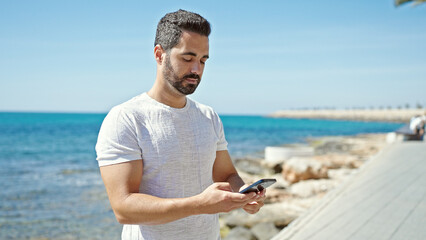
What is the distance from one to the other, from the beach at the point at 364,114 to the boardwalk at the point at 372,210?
165 ft

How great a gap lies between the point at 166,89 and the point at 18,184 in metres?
14.9

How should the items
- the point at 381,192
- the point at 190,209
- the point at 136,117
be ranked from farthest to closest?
the point at 381,192 → the point at 136,117 → the point at 190,209

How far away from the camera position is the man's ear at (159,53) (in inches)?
72.5

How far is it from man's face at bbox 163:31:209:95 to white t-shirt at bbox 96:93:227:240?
0.13 meters

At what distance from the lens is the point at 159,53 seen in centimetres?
186

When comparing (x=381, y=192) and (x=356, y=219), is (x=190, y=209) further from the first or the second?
(x=381, y=192)

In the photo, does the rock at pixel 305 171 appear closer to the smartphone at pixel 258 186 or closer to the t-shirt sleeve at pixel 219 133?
the t-shirt sleeve at pixel 219 133

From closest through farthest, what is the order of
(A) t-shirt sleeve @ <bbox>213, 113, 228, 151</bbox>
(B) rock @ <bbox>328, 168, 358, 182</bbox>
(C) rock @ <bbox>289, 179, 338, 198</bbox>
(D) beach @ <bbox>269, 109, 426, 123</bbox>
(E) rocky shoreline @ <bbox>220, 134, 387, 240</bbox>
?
1. (A) t-shirt sleeve @ <bbox>213, 113, 228, 151</bbox>
2. (E) rocky shoreline @ <bbox>220, 134, 387, 240</bbox>
3. (C) rock @ <bbox>289, 179, 338, 198</bbox>
4. (B) rock @ <bbox>328, 168, 358, 182</bbox>
5. (D) beach @ <bbox>269, 109, 426, 123</bbox>

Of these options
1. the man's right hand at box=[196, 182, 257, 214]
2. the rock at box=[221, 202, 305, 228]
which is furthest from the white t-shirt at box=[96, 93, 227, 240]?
the rock at box=[221, 202, 305, 228]

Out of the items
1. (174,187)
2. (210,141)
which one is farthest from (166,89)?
(174,187)

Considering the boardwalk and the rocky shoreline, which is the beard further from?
the rocky shoreline

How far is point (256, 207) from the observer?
1.91m

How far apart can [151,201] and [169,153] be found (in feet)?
0.77

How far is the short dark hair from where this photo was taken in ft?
5.83
